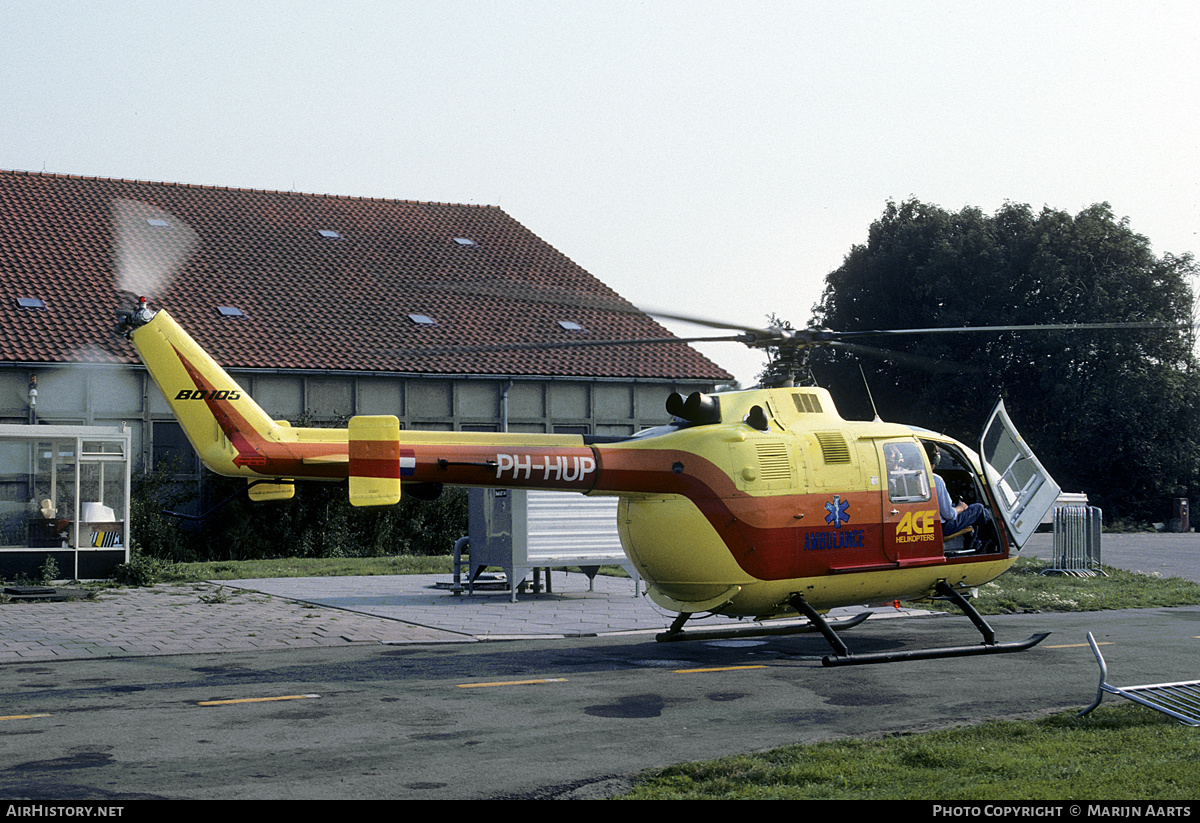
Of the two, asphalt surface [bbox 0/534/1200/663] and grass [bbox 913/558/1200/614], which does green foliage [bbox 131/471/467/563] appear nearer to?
asphalt surface [bbox 0/534/1200/663]

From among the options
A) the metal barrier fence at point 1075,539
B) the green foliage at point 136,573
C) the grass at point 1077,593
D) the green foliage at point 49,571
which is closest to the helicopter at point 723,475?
the grass at point 1077,593

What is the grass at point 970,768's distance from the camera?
6.33m

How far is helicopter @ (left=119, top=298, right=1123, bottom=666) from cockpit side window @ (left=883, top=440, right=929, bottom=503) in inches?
0.6

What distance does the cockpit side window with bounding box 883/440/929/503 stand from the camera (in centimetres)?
1220

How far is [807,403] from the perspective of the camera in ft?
39.7

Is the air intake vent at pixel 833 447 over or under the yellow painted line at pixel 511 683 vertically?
over

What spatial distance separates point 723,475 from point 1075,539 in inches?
513

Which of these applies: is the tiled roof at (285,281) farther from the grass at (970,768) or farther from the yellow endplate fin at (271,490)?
the grass at (970,768)

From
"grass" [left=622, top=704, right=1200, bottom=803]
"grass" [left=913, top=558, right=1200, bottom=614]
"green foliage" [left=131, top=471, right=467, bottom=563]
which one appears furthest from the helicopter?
"green foliage" [left=131, top=471, right=467, bottom=563]

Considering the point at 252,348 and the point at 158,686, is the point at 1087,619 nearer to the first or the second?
the point at 158,686

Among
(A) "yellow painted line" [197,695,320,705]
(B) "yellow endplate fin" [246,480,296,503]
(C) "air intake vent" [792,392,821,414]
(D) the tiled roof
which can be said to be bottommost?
(A) "yellow painted line" [197,695,320,705]

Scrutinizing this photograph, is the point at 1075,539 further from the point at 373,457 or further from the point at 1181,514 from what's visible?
the point at 1181,514

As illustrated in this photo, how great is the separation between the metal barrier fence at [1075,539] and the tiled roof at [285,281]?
12.2m

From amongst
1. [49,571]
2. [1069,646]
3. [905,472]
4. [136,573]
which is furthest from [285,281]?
[1069,646]
